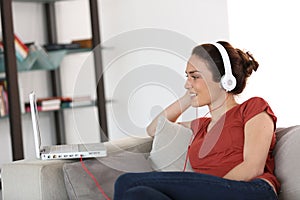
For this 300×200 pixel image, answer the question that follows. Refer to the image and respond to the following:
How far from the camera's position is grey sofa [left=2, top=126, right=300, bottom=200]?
2338 millimetres

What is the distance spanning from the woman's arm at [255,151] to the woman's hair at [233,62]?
0.24 metres

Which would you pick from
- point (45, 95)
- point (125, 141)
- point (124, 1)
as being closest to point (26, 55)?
point (45, 95)

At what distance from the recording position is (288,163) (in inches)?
93.2

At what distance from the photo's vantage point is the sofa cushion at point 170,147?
266 centimetres

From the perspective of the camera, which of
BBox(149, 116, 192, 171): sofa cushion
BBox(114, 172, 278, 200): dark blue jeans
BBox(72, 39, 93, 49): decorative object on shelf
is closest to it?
BBox(114, 172, 278, 200): dark blue jeans

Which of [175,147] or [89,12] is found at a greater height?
[89,12]

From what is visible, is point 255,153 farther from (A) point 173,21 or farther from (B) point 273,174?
(A) point 173,21

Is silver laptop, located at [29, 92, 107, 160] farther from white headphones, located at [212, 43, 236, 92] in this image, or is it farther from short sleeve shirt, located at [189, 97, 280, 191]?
white headphones, located at [212, 43, 236, 92]

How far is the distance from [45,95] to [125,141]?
1.78 metres

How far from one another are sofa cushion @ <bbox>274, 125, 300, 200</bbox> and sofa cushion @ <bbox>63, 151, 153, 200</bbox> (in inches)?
23.7

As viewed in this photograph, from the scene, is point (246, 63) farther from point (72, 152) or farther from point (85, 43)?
point (85, 43)

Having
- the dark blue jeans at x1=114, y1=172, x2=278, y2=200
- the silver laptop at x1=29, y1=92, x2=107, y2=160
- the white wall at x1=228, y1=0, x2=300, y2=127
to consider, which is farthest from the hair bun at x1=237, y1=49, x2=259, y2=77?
the white wall at x1=228, y1=0, x2=300, y2=127

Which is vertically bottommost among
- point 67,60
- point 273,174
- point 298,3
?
Answer: point 273,174

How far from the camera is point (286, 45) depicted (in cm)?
364
